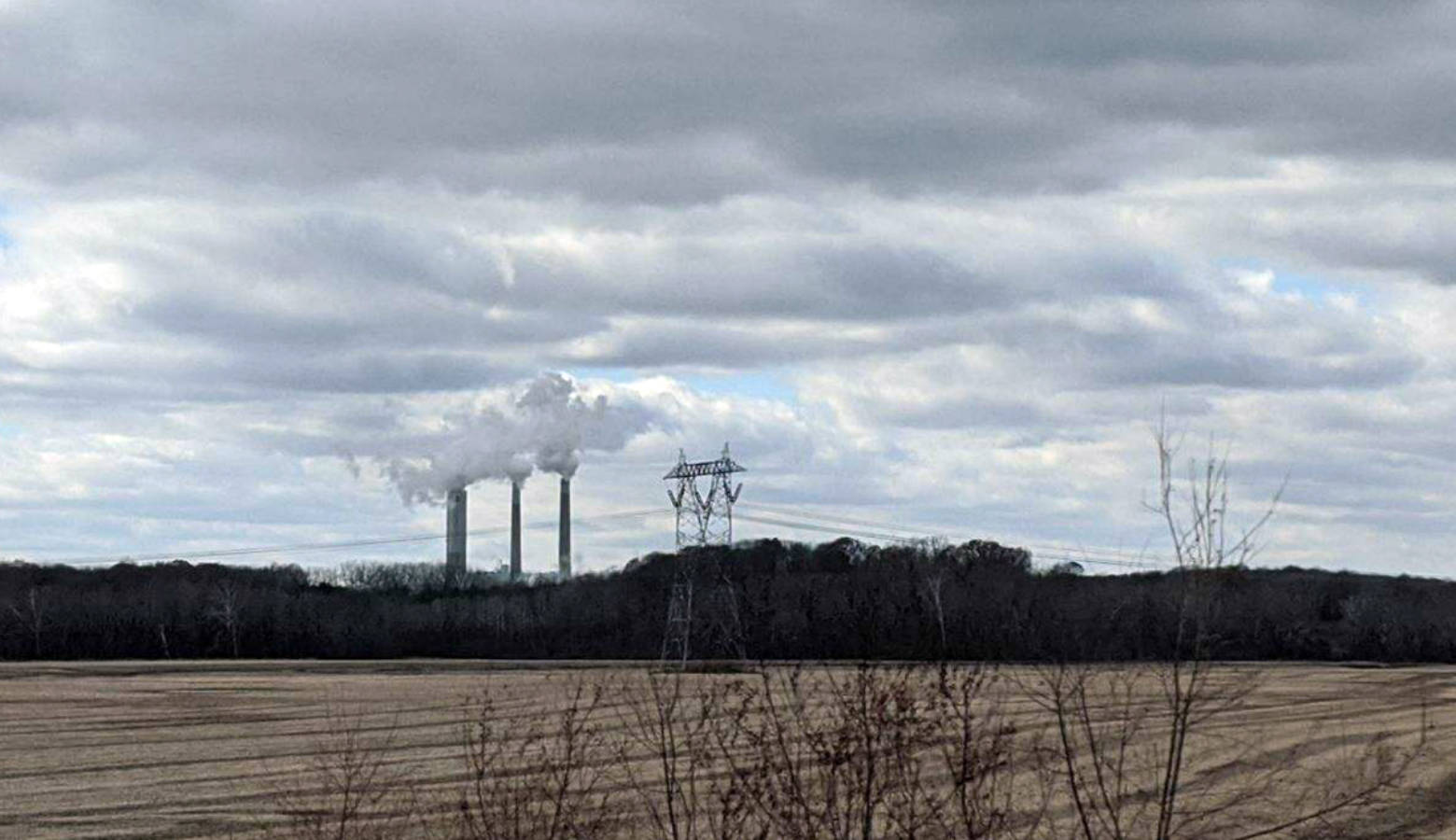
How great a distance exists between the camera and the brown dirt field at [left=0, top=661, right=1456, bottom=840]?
33469 millimetres

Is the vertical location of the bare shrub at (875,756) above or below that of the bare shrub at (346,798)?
above

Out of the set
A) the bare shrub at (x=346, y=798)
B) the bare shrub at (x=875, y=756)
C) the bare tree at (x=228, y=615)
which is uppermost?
the bare tree at (x=228, y=615)

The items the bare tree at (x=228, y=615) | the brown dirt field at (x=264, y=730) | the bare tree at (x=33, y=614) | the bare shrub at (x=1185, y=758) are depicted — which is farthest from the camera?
the bare tree at (x=228, y=615)

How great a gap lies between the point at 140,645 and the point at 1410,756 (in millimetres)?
148050

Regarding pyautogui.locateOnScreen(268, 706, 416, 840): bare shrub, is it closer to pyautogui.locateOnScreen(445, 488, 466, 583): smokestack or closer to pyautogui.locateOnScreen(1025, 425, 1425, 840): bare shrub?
pyautogui.locateOnScreen(1025, 425, 1425, 840): bare shrub

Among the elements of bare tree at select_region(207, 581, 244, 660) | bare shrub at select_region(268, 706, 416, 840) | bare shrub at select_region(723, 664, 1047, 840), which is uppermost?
bare tree at select_region(207, 581, 244, 660)

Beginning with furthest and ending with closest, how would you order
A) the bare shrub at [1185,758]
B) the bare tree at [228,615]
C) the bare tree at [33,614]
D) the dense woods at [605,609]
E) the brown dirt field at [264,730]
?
1. the bare tree at [228,615]
2. the bare tree at [33,614]
3. the dense woods at [605,609]
4. the brown dirt field at [264,730]
5. the bare shrub at [1185,758]

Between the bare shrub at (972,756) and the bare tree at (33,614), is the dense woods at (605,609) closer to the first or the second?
the bare tree at (33,614)

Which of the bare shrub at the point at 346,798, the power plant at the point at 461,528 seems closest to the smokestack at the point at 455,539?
the power plant at the point at 461,528

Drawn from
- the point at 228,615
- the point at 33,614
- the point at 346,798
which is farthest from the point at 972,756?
the point at 33,614

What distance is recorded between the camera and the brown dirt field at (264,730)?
3347 centimetres

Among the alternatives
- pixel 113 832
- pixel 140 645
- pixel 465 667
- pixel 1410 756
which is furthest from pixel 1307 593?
pixel 1410 756

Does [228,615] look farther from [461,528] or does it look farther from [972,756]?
[972,756]

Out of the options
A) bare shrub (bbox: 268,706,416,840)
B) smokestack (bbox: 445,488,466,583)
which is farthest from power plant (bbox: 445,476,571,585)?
bare shrub (bbox: 268,706,416,840)
